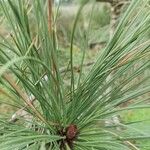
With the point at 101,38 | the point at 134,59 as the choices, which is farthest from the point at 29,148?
the point at 101,38

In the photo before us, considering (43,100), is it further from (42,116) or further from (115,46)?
(115,46)

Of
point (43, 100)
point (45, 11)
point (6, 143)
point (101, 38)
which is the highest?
point (101, 38)

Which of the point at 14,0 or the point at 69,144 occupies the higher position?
the point at 14,0

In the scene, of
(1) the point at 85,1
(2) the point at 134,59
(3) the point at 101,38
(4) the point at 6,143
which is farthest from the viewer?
(3) the point at 101,38

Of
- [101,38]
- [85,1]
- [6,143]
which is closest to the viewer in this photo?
[85,1]

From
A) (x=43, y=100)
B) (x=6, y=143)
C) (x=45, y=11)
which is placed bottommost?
(x=6, y=143)

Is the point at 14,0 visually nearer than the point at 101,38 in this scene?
Yes

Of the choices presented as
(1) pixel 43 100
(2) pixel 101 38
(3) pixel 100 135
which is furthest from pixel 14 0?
(2) pixel 101 38

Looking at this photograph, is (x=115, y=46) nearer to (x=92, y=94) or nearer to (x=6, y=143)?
(x=92, y=94)

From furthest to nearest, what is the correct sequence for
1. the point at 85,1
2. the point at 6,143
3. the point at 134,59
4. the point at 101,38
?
1. the point at 101,38
2. the point at 134,59
3. the point at 6,143
4. the point at 85,1
